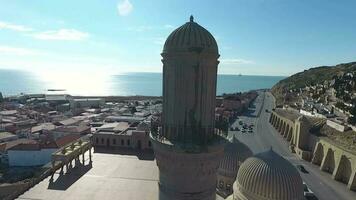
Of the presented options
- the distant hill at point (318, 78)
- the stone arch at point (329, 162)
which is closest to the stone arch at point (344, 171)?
the stone arch at point (329, 162)

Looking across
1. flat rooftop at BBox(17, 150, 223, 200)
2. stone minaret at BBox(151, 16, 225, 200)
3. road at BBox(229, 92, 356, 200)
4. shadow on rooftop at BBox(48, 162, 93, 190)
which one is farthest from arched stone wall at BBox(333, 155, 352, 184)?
stone minaret at BBox(151, 16, 225, 200)

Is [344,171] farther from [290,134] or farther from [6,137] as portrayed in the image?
[6,137]

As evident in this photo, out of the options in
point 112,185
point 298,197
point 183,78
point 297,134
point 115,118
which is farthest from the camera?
point 115,118

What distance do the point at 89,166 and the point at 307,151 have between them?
2848 cm

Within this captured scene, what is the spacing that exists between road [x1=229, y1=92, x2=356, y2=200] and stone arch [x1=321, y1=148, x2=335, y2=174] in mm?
840

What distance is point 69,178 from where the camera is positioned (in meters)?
26.2

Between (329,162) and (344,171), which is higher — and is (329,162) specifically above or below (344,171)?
above

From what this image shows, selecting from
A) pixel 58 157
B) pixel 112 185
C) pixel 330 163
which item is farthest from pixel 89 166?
pixel 330 163

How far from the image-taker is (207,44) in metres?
7.60

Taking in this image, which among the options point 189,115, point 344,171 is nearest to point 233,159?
point 189,115

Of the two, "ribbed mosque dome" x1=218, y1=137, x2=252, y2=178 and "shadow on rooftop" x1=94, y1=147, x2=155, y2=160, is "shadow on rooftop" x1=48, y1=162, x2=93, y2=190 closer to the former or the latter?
"shadow on rooftop" x1=94, y1=147, x2=155, y2=160

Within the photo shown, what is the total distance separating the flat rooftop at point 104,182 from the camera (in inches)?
899

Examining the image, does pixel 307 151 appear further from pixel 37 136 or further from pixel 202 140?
pixel 37 136

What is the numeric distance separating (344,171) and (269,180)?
2230 cm
